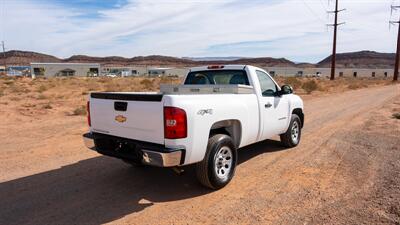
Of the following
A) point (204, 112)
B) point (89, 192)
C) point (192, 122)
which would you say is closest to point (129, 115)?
point (192, 122)

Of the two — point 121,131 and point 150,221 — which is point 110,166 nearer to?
point 121,131

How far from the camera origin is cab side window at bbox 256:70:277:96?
6.68 meters

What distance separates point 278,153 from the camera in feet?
24.7

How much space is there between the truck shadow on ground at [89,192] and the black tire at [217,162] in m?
0.26

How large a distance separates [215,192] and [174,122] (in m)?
1.45

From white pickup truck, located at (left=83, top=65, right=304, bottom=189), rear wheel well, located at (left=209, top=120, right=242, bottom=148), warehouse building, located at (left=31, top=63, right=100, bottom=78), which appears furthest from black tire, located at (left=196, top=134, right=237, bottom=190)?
warehouse building, located at (left=31, top=63, right=100, bottom=78)

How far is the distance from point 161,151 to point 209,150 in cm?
83

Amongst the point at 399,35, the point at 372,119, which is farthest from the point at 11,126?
the point at 399,35

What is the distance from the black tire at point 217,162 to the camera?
198 inches

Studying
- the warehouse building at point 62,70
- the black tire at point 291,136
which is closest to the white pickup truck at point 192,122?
the black tire at point 291,136

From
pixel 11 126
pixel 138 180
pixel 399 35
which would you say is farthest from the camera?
pixel 399 35

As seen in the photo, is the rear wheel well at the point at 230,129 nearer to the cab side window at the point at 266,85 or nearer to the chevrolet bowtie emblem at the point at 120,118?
the cab side window at the point at 266,85

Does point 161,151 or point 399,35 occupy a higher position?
point 399,35

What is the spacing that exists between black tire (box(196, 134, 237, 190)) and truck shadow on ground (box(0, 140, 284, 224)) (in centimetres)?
26
